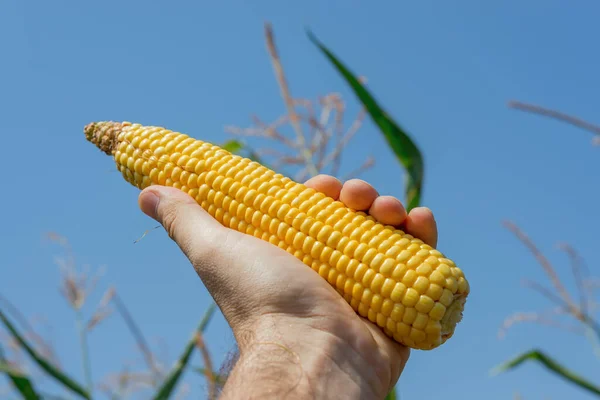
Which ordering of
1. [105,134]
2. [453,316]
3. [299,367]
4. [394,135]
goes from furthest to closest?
[394,135] < [105,134] < [453,316] < [299,367]

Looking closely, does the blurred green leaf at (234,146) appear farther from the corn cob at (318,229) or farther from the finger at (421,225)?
the finger at (421,225)

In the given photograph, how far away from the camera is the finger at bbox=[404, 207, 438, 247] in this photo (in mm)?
2979

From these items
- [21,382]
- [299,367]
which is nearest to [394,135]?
[299,367]

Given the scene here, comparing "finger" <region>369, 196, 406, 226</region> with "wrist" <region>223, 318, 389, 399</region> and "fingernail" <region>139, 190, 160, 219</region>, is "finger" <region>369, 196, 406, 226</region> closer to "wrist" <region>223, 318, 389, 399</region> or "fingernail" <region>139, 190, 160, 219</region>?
"wrist" <region>223, 318, 389, 399</region>

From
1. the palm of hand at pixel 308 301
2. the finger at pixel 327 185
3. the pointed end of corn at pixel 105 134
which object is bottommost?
the palm of hand at pixel 308 301

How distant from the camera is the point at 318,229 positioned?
110 inches

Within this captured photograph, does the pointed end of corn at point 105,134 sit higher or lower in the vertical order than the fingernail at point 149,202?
higher

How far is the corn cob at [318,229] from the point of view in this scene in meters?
2.58

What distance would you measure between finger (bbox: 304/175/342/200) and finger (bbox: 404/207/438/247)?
0.33 m

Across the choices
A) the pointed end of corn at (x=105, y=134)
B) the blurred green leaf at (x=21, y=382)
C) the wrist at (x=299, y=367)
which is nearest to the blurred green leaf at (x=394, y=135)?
the pointed end of corn at (x=105, y=134)

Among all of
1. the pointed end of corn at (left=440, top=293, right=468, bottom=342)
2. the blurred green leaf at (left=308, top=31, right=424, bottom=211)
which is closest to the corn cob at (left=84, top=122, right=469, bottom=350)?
the pointed end of corn at (left=440, top=293, right=468, bottom=342)

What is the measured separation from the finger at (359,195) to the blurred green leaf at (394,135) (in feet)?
3.76

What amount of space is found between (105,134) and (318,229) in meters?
1.18

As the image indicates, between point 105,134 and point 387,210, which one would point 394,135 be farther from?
point 105,134
